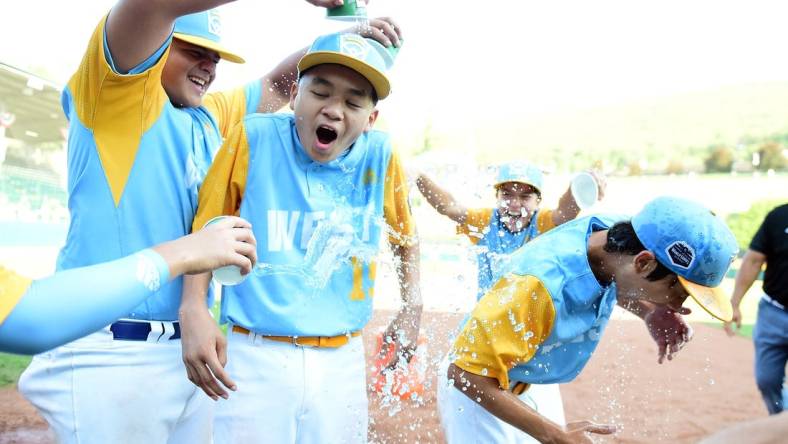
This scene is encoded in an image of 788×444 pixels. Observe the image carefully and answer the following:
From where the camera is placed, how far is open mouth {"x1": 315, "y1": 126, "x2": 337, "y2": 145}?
8.59ft

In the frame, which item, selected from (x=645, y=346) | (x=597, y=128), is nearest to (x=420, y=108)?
(x=597, y=128)

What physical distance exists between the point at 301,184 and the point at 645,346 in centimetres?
1032

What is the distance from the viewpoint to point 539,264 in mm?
2434

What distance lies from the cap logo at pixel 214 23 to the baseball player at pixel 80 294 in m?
1.31

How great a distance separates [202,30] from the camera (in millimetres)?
2643

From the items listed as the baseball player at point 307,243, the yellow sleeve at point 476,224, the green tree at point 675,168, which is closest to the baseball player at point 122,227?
the baseball player at point 307,243

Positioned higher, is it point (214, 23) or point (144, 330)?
point (214, 23)

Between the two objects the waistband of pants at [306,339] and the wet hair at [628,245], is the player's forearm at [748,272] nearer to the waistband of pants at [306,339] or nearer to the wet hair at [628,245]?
the wet hair at [628,245]

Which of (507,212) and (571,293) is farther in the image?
(507,212)

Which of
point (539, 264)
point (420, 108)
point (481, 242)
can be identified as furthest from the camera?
point (420, 108)

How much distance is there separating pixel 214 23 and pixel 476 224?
8.12 feet

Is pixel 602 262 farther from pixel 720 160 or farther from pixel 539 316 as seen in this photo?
pixel 720 160

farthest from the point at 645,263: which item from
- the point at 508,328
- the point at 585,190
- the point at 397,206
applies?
the point at 585,190

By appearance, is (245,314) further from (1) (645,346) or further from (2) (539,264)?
(1) (645,346)
